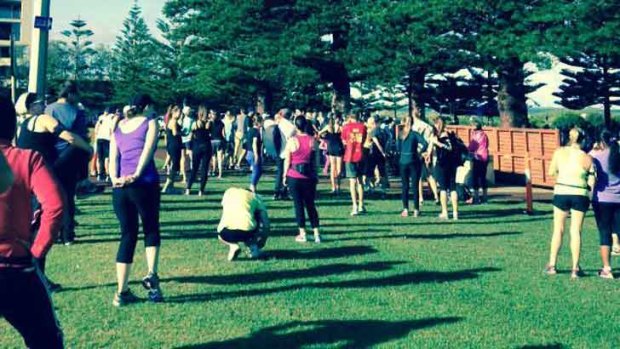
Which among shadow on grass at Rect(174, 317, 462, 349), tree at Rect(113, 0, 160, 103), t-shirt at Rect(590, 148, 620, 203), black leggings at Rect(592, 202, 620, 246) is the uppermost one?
tree at Rect(113, 0, 160, 103)

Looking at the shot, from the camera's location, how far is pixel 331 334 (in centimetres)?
641

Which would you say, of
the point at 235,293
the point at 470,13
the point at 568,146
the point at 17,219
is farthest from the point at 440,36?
the point at 17,219

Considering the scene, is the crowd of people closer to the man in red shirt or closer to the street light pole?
the man in red shirt

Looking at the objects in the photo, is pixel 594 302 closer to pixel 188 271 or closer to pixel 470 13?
pixel 188 271

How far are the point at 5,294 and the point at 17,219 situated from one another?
37cm

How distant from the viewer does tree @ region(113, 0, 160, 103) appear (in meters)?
62.6

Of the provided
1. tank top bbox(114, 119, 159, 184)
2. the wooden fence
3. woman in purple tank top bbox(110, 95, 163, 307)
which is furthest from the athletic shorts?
tank top bbox(114, 119, 159, 184)

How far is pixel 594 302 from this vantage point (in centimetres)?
793

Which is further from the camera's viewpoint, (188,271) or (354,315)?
(188,271)

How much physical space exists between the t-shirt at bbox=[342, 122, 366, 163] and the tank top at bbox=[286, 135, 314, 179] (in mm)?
4241

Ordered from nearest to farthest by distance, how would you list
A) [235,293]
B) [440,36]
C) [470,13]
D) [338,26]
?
[235,293] → [470,13] → [440,36] → [338,26]

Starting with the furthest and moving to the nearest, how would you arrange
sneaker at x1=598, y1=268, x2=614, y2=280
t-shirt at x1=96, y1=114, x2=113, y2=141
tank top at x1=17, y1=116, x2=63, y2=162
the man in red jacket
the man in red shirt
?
t-shirt at x1=96, y1=114, x2=113, y2=141, the man in red shirt, sneaker at x1=598, y1=268, x2=614, y2=280, tank top at x1=17, y1=116, x2=63, y2=162, the man in red jacket

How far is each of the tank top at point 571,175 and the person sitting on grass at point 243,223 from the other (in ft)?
11.4

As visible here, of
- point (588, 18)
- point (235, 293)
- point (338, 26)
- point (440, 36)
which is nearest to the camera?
point (235, 293)
